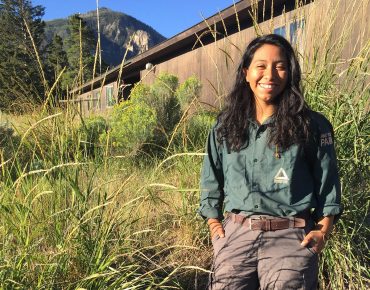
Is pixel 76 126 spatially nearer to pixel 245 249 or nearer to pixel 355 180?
pixel 245 249

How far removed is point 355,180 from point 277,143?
0.94 meters

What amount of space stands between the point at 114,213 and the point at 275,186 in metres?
0.87

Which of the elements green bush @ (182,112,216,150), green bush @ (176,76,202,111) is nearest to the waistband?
green bush @ (182,112,216,150)

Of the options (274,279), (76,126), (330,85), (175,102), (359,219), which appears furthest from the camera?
(175,102)

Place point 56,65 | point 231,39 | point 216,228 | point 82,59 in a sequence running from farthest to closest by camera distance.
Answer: point 231,39 < point 56,65 < point 82,59 < point 216,228

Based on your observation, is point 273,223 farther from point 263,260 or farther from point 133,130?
point 133,130

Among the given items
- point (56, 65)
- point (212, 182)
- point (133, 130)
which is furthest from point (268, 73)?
point (133, 130)

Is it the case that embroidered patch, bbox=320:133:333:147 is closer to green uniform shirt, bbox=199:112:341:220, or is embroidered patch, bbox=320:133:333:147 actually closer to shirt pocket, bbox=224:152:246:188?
green uniform shirt, bbox=199:112:341:220

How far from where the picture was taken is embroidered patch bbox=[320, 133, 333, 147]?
1.76 meters

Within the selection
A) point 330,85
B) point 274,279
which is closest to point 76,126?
point 274,279

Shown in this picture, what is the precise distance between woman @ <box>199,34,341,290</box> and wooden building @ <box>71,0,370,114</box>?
37 centimetres

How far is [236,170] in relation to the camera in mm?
1866

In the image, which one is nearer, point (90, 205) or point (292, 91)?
point (292, 91)

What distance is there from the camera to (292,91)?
1867 millimetres
